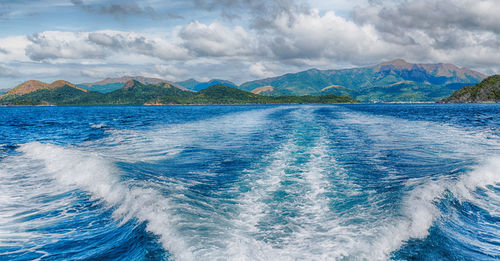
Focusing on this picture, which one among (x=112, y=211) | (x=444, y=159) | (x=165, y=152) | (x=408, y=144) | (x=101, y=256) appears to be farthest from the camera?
(x=408, y=144)

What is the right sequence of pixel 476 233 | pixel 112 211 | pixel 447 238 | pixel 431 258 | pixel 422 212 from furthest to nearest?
pixel 112 211
pixel 422 212
pixel 476 233
pixel 447 238
pixel 431 258

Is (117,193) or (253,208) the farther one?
(117,193)

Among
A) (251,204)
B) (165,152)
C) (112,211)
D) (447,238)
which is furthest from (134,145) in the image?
(447,238)

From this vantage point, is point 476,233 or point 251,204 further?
point 251,204

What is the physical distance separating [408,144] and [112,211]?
23.0 m

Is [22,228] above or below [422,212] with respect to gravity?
below

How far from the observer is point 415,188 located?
10836 mm

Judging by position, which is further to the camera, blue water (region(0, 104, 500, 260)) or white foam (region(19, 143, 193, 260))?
white foam (region(19, 143, 193, 260))

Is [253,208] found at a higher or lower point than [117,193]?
lower

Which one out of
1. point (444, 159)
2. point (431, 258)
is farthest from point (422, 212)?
point (444, 159)

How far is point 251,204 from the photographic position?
1015cm

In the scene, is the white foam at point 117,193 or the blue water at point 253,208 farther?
the white foam at point 117,193

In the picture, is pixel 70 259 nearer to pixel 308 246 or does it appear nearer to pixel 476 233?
pixel 308 246

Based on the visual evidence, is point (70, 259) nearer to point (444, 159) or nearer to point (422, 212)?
point (422, 212)
